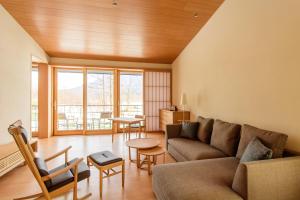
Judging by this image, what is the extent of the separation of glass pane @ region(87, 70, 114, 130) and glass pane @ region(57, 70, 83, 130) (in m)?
0.29

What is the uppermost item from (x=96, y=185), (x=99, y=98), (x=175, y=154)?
(x=99, y=98)

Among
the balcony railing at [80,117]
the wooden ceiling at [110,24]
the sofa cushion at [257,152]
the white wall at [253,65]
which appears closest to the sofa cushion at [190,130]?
the white wall at [253,65]

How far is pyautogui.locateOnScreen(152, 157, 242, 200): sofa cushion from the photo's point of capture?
4.95 feet

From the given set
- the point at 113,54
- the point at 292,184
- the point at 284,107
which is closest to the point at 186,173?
the point at 292,184

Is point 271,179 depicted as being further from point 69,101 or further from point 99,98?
point 69,101

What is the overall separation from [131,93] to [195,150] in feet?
11.9

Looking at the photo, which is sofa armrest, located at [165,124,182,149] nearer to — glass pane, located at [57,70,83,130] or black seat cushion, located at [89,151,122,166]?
black seat cushion, located at [89,151,122,166]

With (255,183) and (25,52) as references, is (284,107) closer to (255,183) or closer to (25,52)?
(255,183)

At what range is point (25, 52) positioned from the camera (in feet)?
12.5

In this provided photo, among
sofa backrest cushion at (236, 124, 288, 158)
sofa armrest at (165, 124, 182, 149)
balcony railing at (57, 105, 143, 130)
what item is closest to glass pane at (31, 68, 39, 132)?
balcony railing at (57, 105, 143, 130)

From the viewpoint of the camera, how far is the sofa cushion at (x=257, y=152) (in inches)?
67.4

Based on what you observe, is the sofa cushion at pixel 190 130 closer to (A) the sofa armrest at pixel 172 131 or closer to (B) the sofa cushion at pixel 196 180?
(A) the sofa armrest at pixel 172 131

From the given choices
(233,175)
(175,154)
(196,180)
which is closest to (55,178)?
(196,180)

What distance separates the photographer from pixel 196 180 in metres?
1.72
